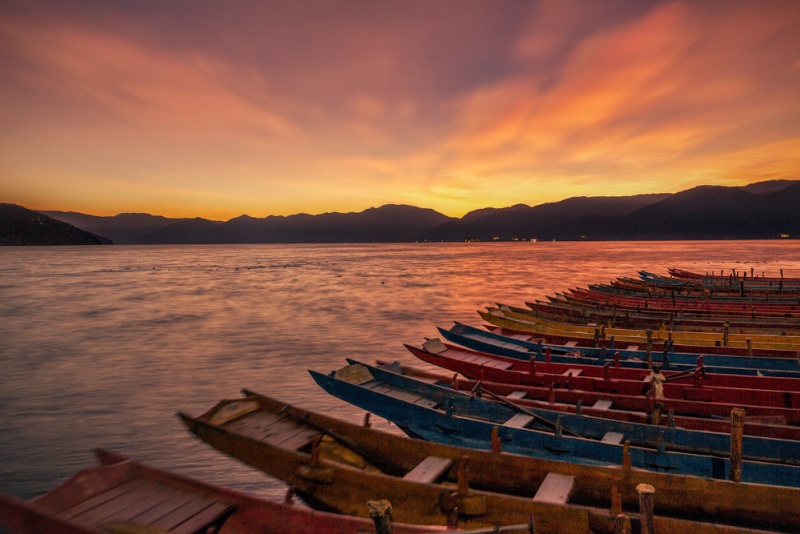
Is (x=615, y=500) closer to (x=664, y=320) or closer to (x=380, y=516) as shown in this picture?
(x=380, y=516)

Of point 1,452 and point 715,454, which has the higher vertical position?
point 715,454

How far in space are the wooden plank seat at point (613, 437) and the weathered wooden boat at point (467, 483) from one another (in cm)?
185

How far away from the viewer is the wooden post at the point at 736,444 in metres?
6.25

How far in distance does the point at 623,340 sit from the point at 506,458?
10899 millimetres

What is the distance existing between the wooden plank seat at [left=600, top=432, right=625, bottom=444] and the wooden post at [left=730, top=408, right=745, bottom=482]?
77.1 inches

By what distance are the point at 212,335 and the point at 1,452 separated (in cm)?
1799

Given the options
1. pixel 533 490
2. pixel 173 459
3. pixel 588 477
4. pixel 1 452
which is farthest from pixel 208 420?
pixel 1 452

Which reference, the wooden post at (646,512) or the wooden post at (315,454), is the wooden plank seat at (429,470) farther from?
the wooden post at (646,512)

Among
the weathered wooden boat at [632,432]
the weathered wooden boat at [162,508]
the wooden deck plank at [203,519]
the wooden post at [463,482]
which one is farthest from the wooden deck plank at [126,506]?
the weathered wooden boat at [632,432]

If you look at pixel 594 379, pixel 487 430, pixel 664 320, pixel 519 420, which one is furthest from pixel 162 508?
pixel 664 320

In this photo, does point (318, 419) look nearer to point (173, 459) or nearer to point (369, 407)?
point (369, 407)

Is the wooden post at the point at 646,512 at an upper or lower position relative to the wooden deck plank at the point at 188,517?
upper

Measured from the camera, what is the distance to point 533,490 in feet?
22.8

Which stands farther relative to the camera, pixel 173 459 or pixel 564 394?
pixel 173 459
